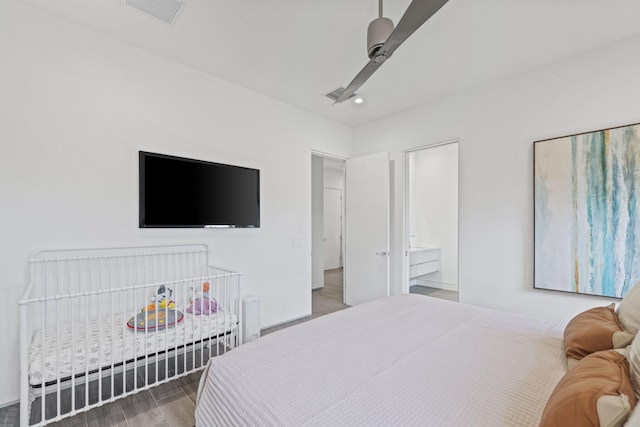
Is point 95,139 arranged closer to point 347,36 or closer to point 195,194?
point 195,194

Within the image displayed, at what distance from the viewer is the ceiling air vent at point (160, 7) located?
76.1 inches

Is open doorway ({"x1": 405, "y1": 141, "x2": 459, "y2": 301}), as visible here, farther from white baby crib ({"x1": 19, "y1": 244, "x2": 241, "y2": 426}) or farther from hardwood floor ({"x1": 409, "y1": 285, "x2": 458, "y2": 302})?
white baby crib ({"x1": 19, "y1": 244, "x2": 241, "y2": 426})

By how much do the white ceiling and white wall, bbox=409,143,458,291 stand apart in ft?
7.44

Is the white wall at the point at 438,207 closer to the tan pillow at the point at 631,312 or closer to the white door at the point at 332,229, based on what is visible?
the white door at the point at 332,229

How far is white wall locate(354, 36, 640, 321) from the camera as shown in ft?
7.73

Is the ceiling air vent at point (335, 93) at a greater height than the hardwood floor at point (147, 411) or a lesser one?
greater

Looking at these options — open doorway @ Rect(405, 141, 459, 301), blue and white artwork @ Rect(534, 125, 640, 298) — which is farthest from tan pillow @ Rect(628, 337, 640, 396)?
open doorway @ Rect(405, 141, 459, 301)

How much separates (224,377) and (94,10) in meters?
2.53

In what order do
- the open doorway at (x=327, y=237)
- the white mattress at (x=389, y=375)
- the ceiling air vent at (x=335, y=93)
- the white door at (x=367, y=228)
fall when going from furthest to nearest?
the open doorway at (x=327, y=237) < the white door at (x=367, y=228) < the ceiling air vent at (x=335, y=93) < the white mattress at (x=389, y=375)

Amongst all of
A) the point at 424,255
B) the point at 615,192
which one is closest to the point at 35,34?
the point at 615,192

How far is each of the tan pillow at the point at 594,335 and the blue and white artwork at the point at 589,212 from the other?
1182 millimetres

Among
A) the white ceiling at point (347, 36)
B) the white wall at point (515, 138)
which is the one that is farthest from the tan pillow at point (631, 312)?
the white ceiling at point (347, 36)

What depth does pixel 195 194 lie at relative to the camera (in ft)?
8.93

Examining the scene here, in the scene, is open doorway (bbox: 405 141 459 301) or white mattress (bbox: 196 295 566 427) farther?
open doorway (bbox: 405 141 459 301)
